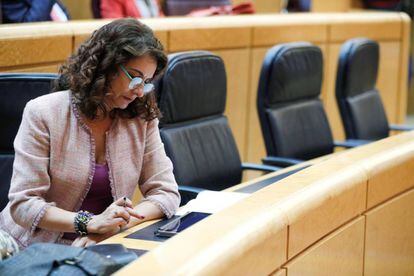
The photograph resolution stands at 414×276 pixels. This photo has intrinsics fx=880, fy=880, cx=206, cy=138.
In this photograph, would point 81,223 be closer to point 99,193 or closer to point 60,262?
point 99,193

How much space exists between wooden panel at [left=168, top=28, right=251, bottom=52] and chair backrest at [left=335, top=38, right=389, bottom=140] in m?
0.55

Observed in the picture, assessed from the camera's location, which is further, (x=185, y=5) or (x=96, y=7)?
(x=185, y=5)

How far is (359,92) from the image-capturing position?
4.71 metres

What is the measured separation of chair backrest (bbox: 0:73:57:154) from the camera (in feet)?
8.73

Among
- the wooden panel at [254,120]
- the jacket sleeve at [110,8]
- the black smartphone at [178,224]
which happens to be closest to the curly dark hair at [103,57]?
the black smartphone at [178,224]

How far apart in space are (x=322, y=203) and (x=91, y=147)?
65cm

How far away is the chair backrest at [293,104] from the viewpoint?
12.7 feet

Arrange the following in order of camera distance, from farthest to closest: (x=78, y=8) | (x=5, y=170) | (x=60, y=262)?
1. (x=78, y=8)
2. (x=5, y=170)
3. (x=60, y=262)

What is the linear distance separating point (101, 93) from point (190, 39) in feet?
6.22

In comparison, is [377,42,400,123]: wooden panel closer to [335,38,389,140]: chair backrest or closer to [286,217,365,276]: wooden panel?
[335,38,389,140]: chair backrest

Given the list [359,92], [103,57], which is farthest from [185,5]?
[103,57]

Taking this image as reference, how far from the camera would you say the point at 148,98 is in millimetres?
2555

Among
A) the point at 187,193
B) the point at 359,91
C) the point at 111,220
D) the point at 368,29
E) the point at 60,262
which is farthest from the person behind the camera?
the point at 368,29

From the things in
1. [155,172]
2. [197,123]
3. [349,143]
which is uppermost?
[155,172]
